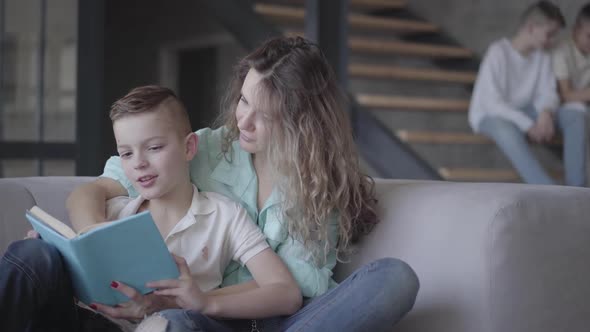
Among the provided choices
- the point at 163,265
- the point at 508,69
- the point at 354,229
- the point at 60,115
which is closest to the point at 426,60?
the point at 508,69

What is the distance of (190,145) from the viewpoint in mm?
1567

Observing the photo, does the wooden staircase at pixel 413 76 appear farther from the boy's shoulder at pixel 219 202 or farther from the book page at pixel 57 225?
the book page at pixel 57 225

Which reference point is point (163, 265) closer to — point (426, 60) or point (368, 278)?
point (368, 278)

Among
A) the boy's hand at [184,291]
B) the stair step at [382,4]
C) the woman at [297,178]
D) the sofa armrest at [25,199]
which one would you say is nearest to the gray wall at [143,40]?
the stair step at [382,4]

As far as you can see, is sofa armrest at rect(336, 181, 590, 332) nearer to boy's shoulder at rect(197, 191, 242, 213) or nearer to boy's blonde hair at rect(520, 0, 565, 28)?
boy's shoulder at rect(197, 191, 242, 213)

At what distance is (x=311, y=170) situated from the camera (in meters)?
1.54

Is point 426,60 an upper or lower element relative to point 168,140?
lower

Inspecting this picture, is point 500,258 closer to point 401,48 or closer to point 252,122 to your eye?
point 252,122

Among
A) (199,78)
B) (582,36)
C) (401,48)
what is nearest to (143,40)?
(199,78)

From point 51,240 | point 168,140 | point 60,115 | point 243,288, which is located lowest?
point 60,115

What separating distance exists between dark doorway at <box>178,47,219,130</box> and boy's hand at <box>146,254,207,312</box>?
538cm

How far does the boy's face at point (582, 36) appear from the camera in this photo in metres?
3.67

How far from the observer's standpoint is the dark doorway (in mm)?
6766

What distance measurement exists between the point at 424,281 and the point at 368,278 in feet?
0.50
